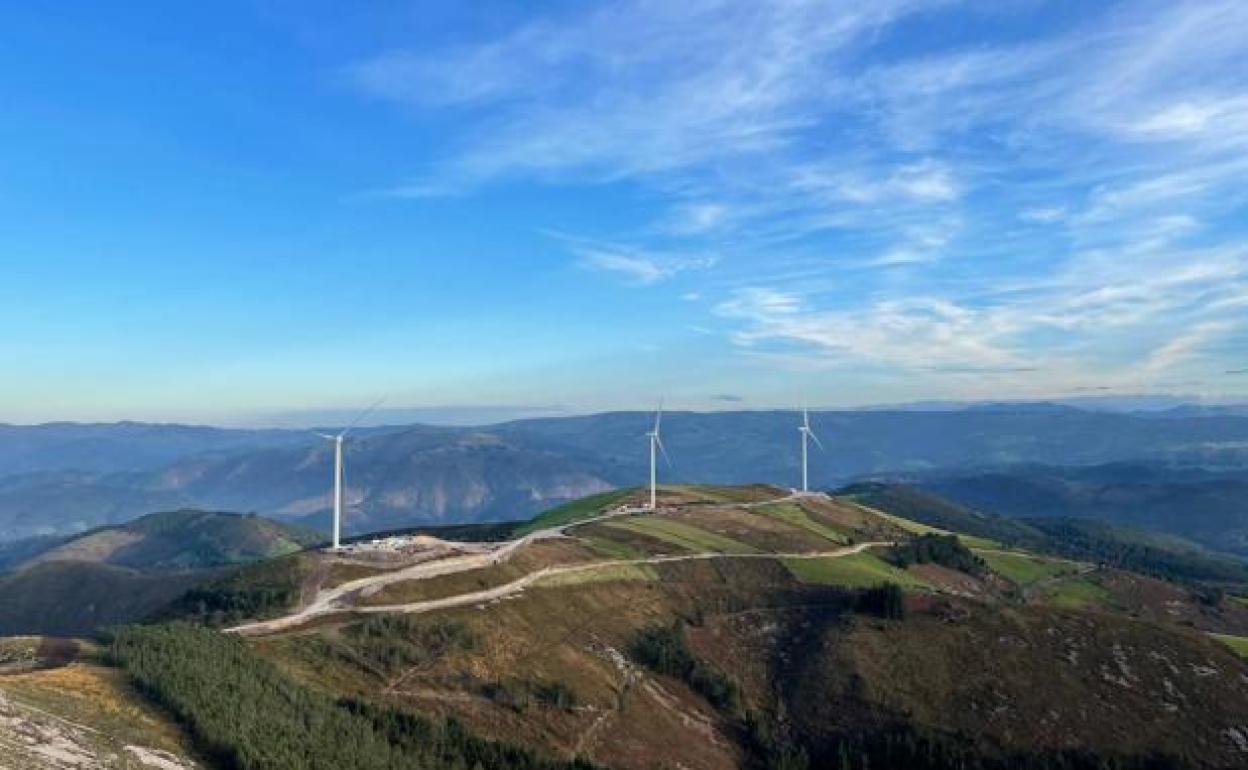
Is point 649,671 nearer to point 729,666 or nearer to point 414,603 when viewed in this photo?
point 729,666

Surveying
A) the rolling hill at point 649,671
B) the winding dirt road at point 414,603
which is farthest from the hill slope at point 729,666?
the winding dirt road at point 414,603

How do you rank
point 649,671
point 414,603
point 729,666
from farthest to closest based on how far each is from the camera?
1. point 729,666
2. point 649,671
3. point 414,603

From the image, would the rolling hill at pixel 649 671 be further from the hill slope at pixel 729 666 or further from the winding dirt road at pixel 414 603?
the winding dirt road at pixel 414 603

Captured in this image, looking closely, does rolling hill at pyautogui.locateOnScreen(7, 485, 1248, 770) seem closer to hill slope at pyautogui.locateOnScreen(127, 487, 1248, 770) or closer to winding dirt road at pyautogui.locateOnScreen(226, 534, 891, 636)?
hill slope at pyautogui.locateOnScreen(127, 487, 1248, 770)

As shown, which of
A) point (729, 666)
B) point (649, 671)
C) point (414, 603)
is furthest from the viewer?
point (729, 666)

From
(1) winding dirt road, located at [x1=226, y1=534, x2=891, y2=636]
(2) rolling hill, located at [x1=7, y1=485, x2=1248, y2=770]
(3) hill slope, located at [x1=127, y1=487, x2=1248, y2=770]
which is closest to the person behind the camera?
(2) rolling hill, located at [x1=7, y1=485, x2=1248, y2=770]

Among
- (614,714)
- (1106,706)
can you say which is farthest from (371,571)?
(1106,706)

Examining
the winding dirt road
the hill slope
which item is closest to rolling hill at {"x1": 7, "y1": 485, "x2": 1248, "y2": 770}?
the hill slope

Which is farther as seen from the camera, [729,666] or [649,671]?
[729,666]

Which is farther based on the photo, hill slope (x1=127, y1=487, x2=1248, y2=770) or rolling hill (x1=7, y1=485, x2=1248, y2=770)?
hill slope (x1=127, y1=487, x2=1248, y2=770)

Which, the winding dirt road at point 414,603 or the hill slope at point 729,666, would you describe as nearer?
the hill slope at point 729,666

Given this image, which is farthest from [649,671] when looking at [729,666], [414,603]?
[414,603]

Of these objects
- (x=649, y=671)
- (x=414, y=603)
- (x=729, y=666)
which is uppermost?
(x=414, y=603)
